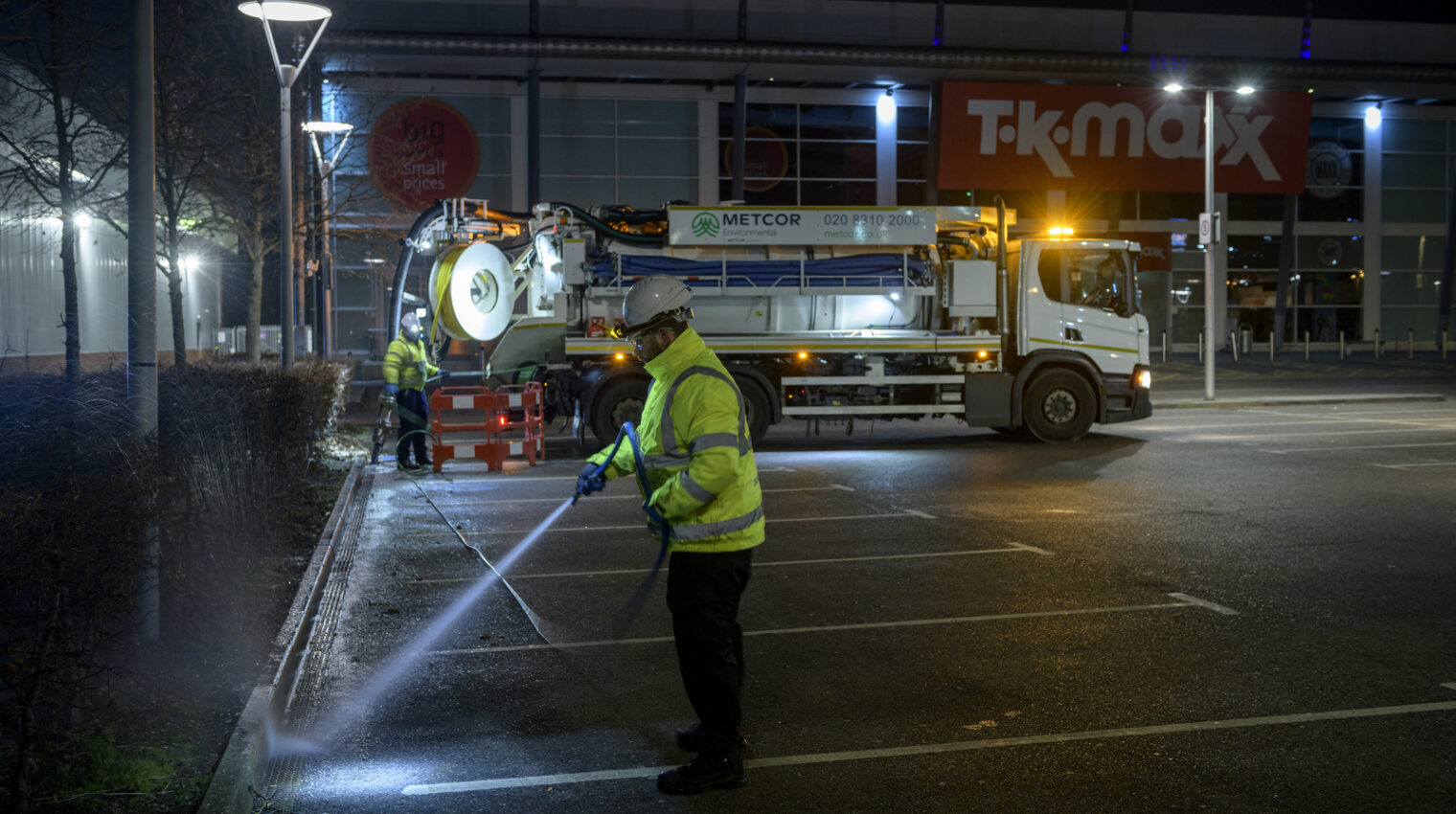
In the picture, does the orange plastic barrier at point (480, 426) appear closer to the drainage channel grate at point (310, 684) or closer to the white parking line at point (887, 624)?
the drainage channel grate at point (310, 684)

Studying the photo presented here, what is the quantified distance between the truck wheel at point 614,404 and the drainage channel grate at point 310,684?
583 centimetres

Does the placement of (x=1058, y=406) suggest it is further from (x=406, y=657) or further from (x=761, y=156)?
(x=761, y=156)

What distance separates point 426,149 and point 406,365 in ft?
79.7

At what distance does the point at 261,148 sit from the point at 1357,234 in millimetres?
38757

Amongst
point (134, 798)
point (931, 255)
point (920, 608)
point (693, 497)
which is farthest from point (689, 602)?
point (931, 255)

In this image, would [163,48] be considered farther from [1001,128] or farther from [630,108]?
[1001,128]

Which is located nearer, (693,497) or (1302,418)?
(693,497)

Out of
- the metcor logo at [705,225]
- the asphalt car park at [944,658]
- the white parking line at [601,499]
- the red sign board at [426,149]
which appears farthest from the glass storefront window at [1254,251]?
the white parking line at [601,499]

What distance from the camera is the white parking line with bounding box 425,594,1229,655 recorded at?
24.2 feet

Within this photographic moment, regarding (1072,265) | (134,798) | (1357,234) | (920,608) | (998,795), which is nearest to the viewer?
(134,798)

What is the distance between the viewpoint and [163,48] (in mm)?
16641

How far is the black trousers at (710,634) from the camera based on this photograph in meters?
5.11

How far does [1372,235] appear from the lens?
46.2m

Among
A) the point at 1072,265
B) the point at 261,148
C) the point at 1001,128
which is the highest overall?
the point at 1001,128
